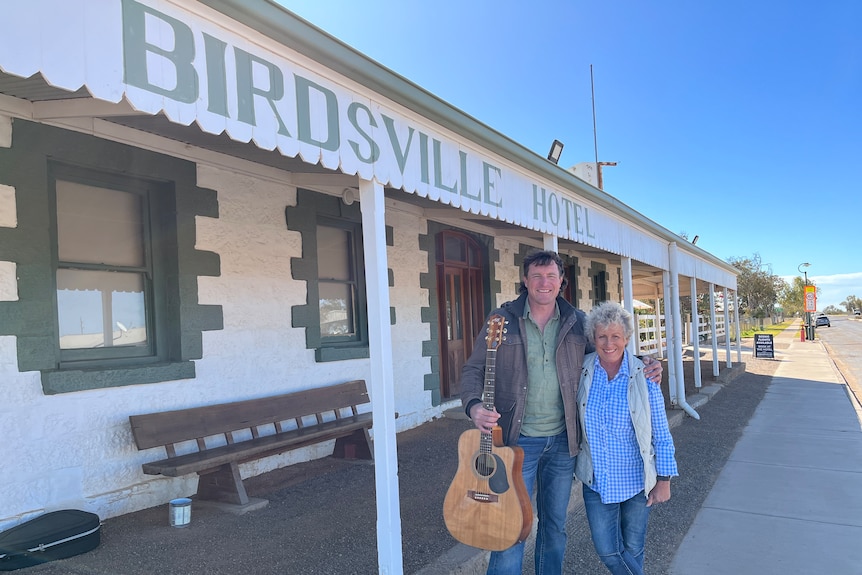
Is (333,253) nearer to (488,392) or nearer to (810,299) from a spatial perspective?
(488,392)

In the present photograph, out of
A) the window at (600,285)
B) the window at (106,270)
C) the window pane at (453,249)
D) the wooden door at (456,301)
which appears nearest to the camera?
the window at (106,270)

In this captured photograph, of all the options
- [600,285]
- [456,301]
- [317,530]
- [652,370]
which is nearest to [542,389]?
[652,370]

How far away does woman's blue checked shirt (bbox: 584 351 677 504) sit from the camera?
105 inches

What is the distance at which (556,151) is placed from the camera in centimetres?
696

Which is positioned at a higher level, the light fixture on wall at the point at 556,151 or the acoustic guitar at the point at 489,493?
the light fixture on wall at the point at 556,151

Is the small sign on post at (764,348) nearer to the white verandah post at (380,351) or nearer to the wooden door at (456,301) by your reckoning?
the wooden door at (456,301)

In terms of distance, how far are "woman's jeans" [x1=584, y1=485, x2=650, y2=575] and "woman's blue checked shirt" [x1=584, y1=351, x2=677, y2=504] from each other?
0.24 ft

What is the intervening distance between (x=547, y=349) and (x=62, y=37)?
2.23m

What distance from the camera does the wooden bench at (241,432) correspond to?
13.7 feet

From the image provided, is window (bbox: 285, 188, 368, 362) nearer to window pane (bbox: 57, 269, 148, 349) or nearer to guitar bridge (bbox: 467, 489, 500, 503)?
window pane (bbox: 57, 269, 148, 349)

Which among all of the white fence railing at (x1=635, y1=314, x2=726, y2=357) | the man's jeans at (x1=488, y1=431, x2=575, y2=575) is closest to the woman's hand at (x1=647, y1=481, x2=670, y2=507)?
the man's jeans at (x1=488, y1=431, x2=575, y2=575)

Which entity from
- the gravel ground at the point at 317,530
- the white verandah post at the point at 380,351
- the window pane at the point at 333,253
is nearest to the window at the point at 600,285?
the gravel ground at the point at 317,530

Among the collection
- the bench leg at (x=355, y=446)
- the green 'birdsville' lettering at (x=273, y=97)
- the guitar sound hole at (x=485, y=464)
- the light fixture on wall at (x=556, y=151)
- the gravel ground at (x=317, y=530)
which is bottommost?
the gravel ground at (x=317, y=530)

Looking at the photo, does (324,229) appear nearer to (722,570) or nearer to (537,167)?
(537,167)
